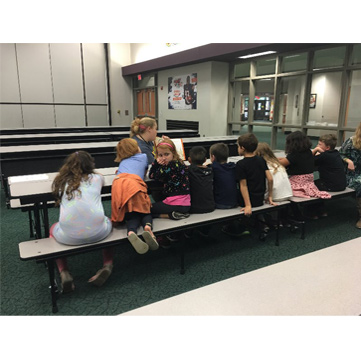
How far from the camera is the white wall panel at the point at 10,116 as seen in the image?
917cm

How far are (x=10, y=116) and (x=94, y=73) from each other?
2986 millimetres

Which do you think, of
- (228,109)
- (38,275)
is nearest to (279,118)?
(228,109)

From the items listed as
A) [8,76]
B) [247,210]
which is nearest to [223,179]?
[247,210]

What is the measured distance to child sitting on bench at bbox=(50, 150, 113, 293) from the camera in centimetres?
194

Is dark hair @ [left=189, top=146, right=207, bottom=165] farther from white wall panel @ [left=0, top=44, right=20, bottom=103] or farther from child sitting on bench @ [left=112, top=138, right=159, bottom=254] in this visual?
white wall panel @ [left=0, top=44, right=20, bottom=103]

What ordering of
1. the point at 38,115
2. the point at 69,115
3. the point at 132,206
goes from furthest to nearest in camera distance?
the point at 69,115 < the point at 38,115 < the point at 132,206

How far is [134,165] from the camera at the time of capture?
2418mm

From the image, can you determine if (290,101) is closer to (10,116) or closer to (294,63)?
(294,63)

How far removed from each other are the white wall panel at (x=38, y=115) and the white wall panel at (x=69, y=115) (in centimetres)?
18

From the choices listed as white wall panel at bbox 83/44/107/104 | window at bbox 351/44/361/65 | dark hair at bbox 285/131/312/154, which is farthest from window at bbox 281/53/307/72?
white wall panel at bbox 83/44/107/104

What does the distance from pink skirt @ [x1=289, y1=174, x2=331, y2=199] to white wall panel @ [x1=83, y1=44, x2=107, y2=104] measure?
861 centimetres

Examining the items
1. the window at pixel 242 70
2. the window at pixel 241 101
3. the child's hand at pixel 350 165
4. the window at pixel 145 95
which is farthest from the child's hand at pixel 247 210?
the window at pixel 145 95

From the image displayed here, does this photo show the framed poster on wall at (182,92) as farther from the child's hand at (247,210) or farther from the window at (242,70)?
the child's hand at (247,210)

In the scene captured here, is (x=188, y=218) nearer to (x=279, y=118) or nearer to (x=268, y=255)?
(x=268, y=255)
